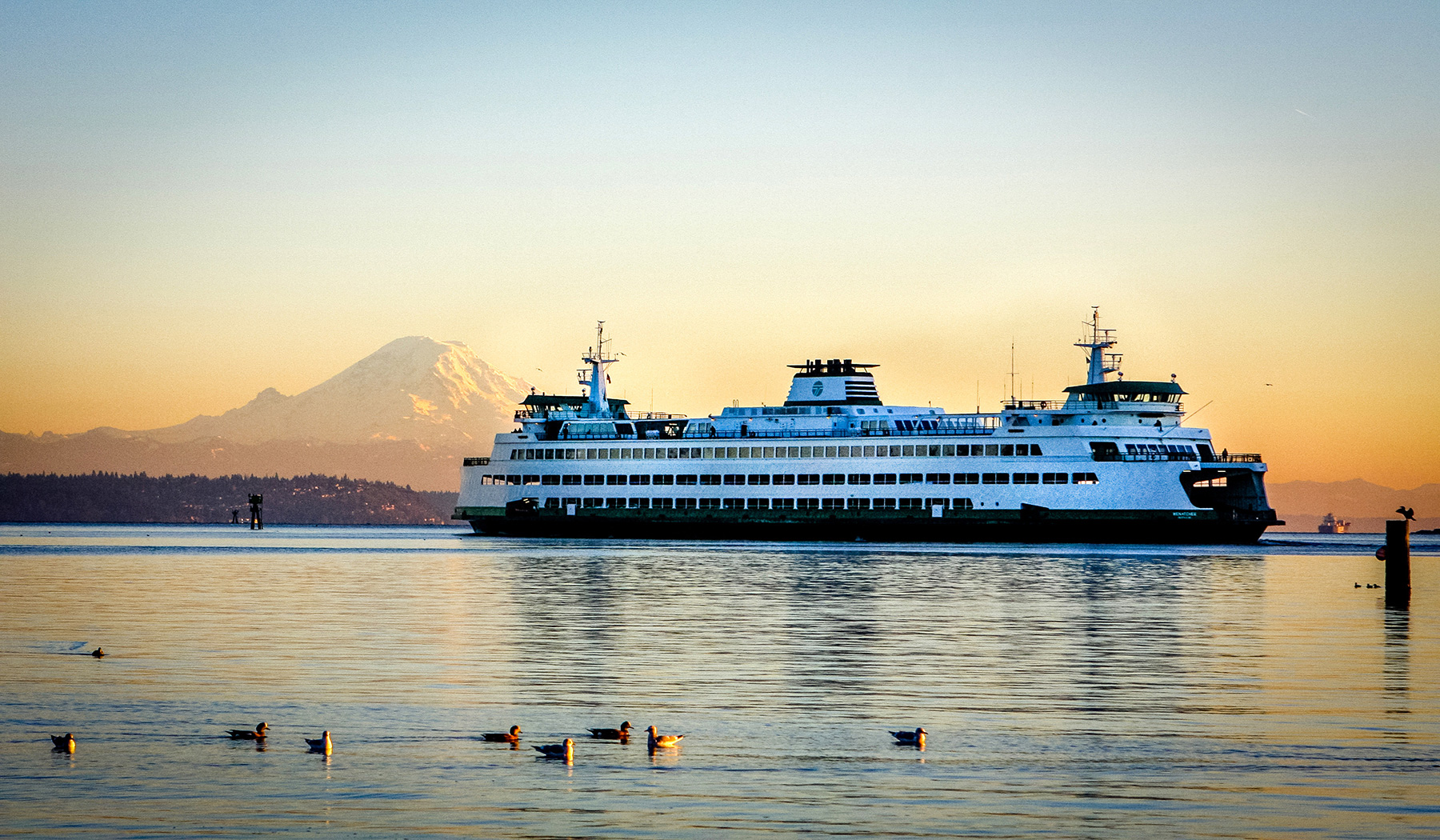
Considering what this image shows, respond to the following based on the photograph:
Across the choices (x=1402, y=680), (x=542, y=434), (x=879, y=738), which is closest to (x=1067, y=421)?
(x=542, y=434)

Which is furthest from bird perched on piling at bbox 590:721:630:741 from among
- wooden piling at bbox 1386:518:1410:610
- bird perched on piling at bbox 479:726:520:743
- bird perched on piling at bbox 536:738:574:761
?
wooden piling at bbox 1386:518:1410:610

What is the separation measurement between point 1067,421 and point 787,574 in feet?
150

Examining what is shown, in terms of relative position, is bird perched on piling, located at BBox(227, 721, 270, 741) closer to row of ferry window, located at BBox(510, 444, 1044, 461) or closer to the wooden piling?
the wooden piling

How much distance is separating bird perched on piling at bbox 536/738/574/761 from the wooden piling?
117ft

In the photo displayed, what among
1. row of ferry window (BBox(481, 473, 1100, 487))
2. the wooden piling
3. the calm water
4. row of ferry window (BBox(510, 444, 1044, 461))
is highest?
row of ferry window (BBox(510, 444, 1044, 461))

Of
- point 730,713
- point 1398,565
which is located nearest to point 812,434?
point 1398,565

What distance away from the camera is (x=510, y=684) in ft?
82.8

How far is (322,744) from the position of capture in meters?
18.3

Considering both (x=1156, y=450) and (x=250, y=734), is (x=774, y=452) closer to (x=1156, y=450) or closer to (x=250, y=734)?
(x=1156, y=450)

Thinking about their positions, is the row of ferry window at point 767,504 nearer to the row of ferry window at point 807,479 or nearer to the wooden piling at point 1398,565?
the row of ferry window at point 807,479

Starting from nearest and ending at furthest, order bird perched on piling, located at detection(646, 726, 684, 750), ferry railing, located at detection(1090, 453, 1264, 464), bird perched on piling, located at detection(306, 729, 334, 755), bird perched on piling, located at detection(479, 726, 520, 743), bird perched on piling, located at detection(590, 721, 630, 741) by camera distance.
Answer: bird perched on piling, located at detection(306, 729, 334, 755) < bird perched on piling, located at detection(646, 726, 684, 750) < bird perched on piling, located at detection(479, 726, 520, 743) < bird perched on piling, located at detection(590, 721, 630, 741) < ferry railing, located at detection(1090, 453, 1264, 464)

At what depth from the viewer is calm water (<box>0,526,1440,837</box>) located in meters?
15.4

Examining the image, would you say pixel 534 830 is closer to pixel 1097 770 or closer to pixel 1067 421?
pixel 1097 770

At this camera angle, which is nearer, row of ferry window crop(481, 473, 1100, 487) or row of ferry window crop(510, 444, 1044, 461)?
row of ferry window crop(481, 473, 1100, 487)
